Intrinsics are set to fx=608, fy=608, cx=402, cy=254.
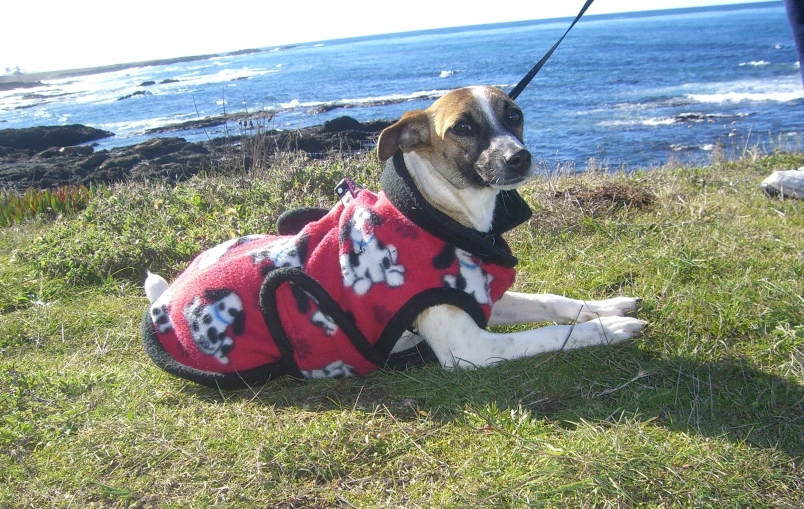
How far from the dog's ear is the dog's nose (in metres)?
0.54

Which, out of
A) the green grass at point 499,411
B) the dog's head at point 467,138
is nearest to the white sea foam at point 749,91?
the green grass at point 499,411

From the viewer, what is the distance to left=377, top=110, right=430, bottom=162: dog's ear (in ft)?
11.2

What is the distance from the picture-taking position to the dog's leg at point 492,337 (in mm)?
3197

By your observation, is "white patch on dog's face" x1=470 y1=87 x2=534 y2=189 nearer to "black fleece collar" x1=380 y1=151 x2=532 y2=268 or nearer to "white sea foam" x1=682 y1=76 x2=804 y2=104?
"black fleece collar" x1=380 y1=151 x2=532 y2=268

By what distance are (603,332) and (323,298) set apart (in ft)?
4.99

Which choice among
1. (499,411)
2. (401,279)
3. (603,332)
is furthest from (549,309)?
(401,279)

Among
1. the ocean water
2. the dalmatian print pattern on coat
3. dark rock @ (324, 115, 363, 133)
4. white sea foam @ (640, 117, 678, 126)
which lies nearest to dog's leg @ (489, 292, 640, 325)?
the dalmatian print pattern on coat

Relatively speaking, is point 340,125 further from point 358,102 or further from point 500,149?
point 358,102

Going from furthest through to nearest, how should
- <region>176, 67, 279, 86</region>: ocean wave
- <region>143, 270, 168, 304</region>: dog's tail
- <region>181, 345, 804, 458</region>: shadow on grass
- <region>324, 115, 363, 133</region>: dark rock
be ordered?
1. <region>176, 67, 279, 86</region>: ocean wave
2. <region>324, 115, 363, 133</region>: dark rock
3. <region>143, 270, 168, 304</region>: dog's tail
4. <region>181, 345, 804, 458</region>: shadow on grass

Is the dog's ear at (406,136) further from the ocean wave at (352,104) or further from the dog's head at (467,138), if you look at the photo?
the ocean wave at (352,104)

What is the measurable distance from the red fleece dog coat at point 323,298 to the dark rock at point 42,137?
23.6 metres

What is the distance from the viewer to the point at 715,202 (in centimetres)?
527

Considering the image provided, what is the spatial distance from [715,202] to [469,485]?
4005mm

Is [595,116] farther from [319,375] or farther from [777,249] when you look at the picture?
[319,375]
